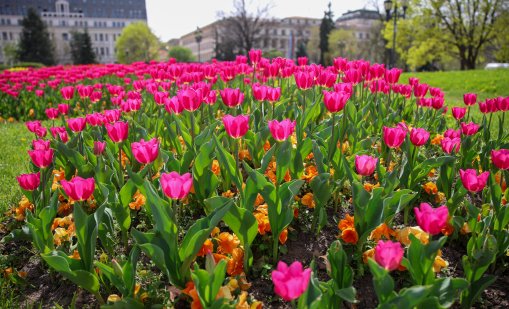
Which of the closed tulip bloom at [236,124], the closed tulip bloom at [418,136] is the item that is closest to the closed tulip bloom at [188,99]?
the closed tulip bloom at [236,124]

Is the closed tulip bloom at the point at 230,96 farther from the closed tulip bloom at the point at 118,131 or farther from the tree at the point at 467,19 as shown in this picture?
the tree at the point at 467,19

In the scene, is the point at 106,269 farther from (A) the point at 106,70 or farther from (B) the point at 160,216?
(A) the point at 106,70

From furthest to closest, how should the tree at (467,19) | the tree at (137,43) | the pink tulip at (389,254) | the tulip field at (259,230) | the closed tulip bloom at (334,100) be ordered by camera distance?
the tree at (137,43)
the tree at (467,19)
the closed tulip bloom at (334,100)
the tulip field at (259,230)
the pink tulip at (389,254)

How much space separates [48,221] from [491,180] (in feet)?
6.90

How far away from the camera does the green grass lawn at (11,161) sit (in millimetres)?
3227

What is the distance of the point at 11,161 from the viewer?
463 centimetres

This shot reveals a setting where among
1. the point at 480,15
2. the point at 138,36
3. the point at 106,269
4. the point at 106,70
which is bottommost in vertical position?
the point at 106,269

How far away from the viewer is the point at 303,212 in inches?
94.2

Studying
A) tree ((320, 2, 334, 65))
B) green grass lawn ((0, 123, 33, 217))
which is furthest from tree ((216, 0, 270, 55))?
green grass lawn ((0, 123, 33, 217))

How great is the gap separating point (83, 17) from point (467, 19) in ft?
286

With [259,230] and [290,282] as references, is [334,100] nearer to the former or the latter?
[259,230]

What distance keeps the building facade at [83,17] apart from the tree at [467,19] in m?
77.7

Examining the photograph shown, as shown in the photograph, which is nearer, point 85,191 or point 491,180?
point 85,191

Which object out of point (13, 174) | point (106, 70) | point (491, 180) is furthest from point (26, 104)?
point (491, 180)
